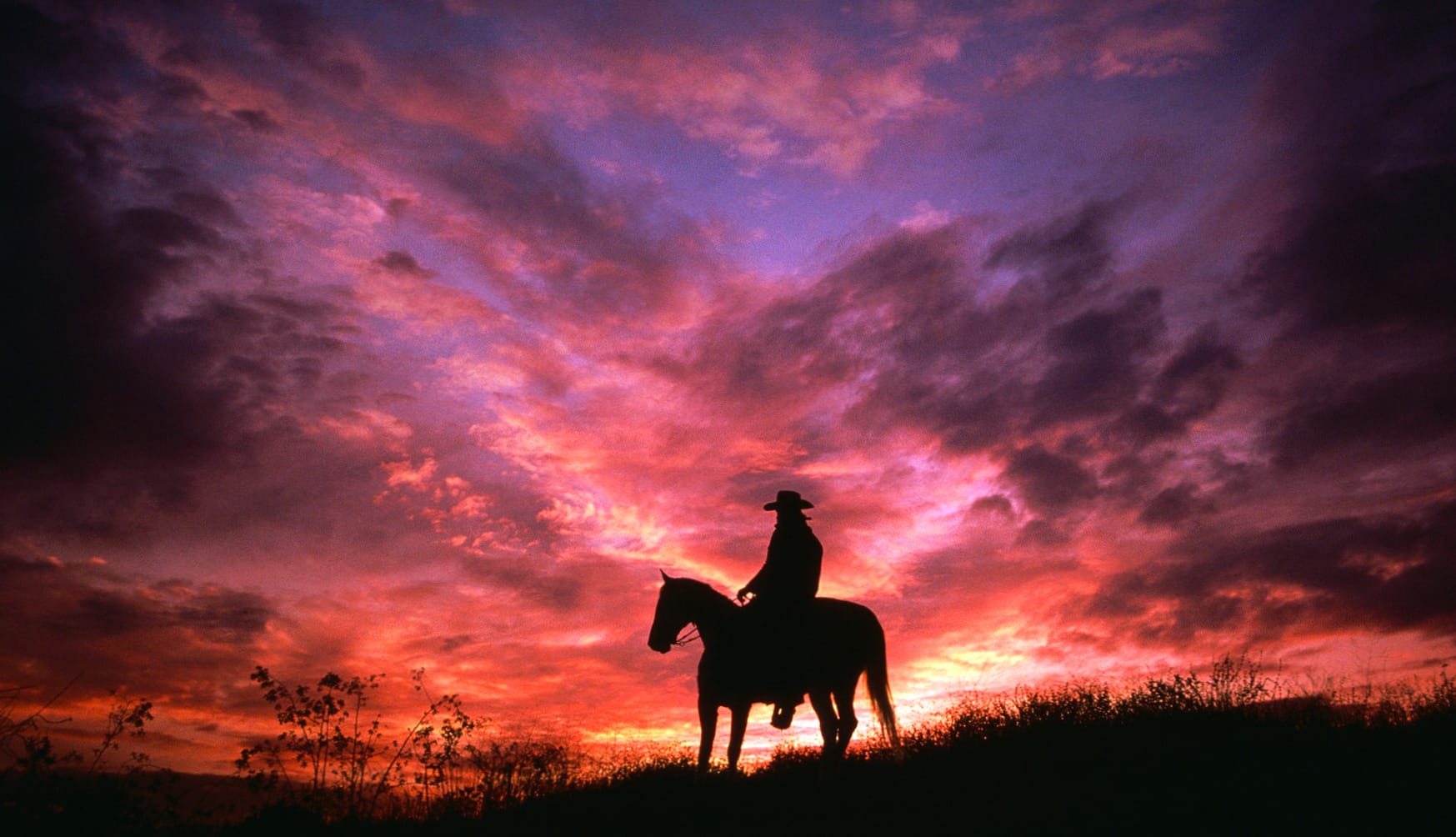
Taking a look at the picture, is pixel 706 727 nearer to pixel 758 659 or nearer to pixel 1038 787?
pixel 758 659

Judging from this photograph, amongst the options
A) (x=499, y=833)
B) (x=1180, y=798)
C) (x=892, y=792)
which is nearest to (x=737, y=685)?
(x=892, y=792)

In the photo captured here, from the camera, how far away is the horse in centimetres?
1109

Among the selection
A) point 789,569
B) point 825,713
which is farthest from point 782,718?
point 789,569

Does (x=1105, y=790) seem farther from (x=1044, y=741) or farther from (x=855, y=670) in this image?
(x=855, y=670)

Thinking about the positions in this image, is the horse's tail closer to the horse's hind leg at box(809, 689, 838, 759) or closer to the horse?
the horse

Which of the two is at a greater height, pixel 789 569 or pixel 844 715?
pixel 789 569

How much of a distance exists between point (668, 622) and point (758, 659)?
1.52m

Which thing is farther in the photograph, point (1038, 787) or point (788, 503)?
point (788, 503)

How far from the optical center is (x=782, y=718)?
11.6m

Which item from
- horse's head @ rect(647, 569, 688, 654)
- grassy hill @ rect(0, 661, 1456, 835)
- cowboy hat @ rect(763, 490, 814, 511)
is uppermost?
cowboy hat @ rect(763, 490, 814, 511)

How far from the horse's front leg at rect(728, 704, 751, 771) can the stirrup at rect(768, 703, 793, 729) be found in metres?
0.54

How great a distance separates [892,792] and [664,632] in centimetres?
439

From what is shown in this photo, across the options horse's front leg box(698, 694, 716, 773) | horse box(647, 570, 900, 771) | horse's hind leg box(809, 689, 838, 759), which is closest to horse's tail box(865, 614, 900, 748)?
horse box(647, 570, 900, 771)

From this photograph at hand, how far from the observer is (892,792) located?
27.7ft
